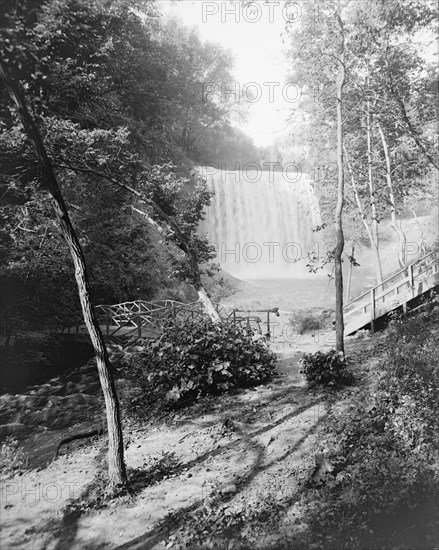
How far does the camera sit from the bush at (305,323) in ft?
46.6

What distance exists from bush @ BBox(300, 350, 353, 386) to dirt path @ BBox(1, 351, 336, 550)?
35 cm

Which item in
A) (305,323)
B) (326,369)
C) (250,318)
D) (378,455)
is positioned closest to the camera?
(378,455)

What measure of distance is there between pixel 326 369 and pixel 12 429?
18.5 ft

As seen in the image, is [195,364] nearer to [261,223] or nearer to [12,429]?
[12,429]

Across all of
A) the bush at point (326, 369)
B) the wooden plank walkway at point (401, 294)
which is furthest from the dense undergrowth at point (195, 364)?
the wooden plank walkway at point (401, 294)

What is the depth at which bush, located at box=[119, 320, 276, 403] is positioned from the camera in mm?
7012

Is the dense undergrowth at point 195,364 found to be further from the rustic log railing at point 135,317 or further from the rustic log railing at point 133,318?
the rustic log railing at point 135,317

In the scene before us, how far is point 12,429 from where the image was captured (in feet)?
21.3

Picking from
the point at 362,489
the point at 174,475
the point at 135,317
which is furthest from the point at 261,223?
the point at 362,489

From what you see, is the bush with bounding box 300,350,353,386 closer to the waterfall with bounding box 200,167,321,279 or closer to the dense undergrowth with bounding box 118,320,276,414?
the dense undergrowth with bounding box 118,320,276,414

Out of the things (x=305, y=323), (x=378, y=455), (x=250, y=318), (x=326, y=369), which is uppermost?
(x=250, y=318)

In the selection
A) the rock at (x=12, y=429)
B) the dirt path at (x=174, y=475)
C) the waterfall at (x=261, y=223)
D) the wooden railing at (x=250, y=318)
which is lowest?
the rock at (x=12, y=429)

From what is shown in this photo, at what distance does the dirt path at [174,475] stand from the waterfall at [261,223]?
1527cm

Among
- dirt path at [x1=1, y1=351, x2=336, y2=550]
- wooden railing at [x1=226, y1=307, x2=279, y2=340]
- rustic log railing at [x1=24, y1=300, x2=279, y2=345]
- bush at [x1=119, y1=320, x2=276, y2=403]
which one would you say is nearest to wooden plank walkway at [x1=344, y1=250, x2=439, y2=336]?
wooden railing at [x1=226, y1=307, x2=279, y2=340]
